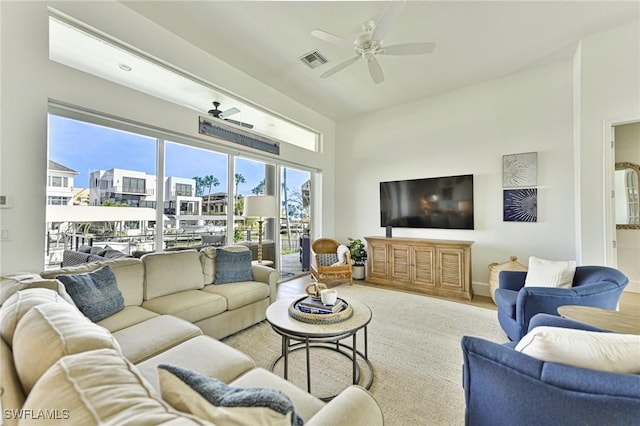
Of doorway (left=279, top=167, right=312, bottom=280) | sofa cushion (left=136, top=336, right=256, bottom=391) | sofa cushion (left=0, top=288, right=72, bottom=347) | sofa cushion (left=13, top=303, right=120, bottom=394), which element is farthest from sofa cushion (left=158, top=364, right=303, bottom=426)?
doorway (left=279, top=167, right=312, bottom=280)

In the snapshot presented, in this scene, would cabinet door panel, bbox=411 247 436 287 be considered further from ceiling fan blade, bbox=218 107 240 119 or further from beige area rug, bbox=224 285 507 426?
ceiling fan blade, bbox=218 107 240 119

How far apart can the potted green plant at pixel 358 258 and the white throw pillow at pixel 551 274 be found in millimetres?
2754

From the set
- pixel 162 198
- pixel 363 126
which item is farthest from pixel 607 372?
pixel 363 126

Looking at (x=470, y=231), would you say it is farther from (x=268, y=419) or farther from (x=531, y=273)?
(x=268, y=419)

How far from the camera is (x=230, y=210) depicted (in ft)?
13.4

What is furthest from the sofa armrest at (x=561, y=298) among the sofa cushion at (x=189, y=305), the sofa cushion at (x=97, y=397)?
the sofa cushion at (x=189, y=305)

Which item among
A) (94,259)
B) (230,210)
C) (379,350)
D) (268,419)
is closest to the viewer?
(268,419)

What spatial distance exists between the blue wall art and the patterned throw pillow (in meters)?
2.80

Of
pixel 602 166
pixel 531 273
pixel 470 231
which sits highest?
pixel 602 166

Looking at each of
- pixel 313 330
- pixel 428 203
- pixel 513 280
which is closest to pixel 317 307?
pixel 313 330

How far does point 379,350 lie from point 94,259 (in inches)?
116

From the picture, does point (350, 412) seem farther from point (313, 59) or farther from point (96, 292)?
point (313, 59)

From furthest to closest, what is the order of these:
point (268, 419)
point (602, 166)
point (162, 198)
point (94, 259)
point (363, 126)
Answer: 1. point (363, 126)
2. point (162, 198)
3. point (602, 166)
4. point (94, 259)
5. point (268, 419)

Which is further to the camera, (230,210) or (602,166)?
(230,210)
